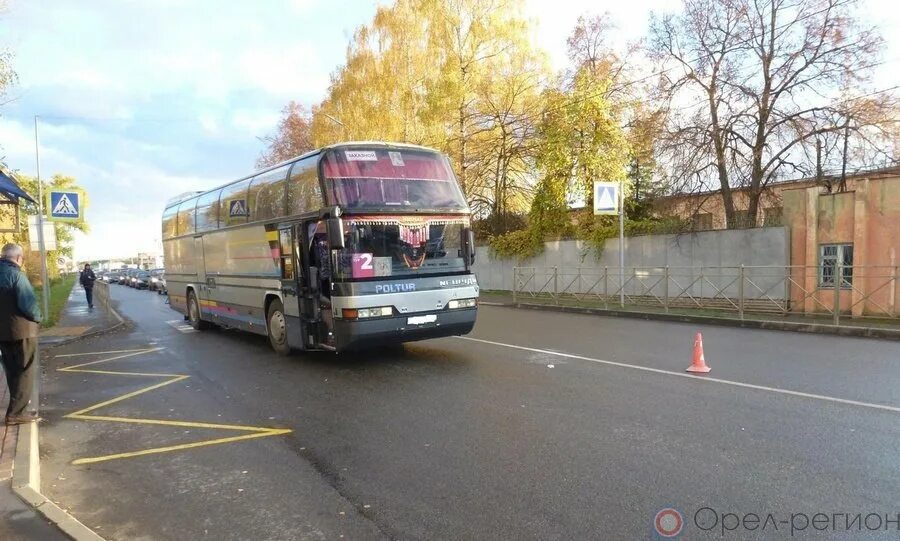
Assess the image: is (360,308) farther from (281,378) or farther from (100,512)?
(100,512)

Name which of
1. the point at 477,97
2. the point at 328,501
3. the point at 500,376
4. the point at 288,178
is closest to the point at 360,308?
the point at 500,376

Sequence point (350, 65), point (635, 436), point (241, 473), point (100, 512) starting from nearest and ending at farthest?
point (100, 512)
point (241, 473)
point (635, 436)
point (350, 65)

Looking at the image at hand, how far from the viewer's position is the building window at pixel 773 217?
15.6 metres

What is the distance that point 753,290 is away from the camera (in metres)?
15.7

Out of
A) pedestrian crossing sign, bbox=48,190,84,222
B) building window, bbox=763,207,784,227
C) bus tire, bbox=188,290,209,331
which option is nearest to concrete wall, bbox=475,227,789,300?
building window, bbox=763,207,784,227

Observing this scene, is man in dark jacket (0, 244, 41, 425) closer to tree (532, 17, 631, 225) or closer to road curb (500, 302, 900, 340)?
road curb (500, 302, 900, 340)

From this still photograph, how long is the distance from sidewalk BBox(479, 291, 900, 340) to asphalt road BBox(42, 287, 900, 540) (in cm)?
236

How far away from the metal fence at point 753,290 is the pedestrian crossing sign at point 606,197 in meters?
2.26

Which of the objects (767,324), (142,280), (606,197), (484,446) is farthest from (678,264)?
(142,280)

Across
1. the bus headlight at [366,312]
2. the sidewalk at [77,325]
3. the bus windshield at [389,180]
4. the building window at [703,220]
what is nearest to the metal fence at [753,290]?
the building window at [703,220]

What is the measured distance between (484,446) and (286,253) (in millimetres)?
5630

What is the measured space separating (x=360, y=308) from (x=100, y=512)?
4.42 metres

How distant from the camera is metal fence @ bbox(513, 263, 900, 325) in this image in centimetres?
1338

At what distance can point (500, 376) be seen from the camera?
26.2 ft
